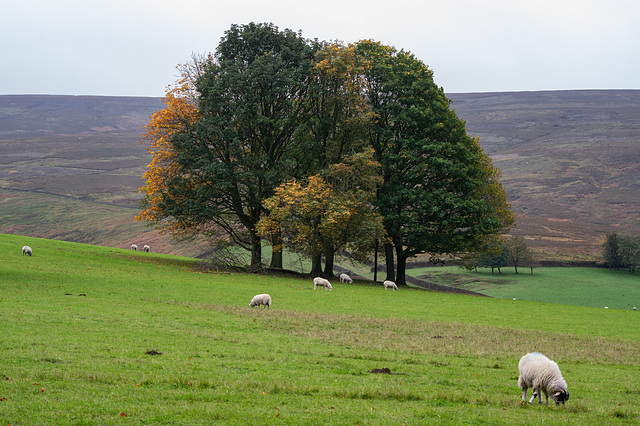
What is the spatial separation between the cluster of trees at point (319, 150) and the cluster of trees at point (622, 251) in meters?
45.4

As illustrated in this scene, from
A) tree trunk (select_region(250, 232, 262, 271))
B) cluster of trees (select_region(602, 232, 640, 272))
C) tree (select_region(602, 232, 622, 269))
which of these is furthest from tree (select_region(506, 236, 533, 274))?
tree trunk (select_region(250, 232, 262, 271))

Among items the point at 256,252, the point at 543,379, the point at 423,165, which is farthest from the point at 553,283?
the point at 543,379

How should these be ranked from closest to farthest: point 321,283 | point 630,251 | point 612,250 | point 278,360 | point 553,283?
point 278,360
point 321,283
point 553,283
point 630,251
point 612,250

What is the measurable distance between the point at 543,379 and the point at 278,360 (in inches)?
282

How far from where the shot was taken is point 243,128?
163ft

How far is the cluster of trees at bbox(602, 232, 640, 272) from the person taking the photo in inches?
3319

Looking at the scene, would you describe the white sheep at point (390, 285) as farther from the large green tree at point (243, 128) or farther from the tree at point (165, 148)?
the tree at point (165, 148)

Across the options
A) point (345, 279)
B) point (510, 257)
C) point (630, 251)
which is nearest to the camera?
point (345, 279)

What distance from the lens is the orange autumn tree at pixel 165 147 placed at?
159ft

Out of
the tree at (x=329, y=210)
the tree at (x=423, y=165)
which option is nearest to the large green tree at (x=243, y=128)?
the tree at (x=329, y=210)

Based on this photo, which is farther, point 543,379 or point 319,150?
point 319,150

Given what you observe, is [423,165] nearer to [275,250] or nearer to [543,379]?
[275,250]

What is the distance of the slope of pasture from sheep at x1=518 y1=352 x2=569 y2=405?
60.0 metres

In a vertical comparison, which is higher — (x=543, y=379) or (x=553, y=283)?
(x=543, y=379)
